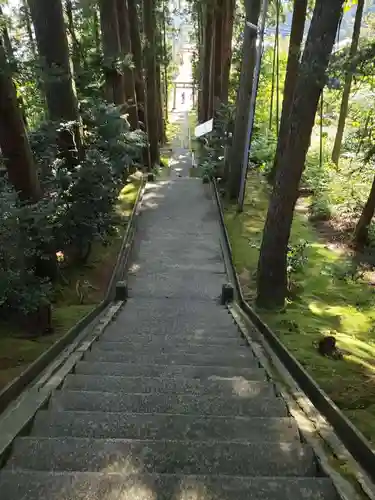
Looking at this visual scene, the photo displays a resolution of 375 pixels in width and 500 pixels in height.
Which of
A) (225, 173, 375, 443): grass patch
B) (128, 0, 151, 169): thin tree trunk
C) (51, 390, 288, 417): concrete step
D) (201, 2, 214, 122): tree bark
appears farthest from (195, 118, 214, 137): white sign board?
(51, 390, 288, 417): concrete step

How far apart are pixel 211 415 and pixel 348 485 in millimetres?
1115

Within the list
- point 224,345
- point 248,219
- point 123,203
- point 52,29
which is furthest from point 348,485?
point 123,203

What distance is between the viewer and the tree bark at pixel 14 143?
5625mm

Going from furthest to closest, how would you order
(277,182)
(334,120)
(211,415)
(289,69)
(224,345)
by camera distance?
(334,120)
(289,69)
(277,182)
(224,345)
(211,415)

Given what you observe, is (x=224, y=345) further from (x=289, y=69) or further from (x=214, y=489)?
(x=289, y=69)

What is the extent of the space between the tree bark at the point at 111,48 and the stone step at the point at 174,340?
10.7 meters

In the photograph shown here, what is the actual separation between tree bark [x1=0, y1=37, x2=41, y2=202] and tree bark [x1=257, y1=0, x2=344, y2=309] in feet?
12.4

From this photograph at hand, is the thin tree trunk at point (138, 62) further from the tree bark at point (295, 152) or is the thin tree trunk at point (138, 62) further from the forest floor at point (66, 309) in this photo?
the tree bark at point (295, 152)

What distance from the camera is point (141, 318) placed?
310 inches

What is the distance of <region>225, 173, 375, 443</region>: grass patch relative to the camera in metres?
4.88

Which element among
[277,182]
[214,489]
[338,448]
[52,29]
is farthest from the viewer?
[52,29]

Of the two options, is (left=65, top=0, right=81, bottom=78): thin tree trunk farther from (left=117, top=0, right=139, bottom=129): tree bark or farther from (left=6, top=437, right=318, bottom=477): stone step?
(left=6, top=437, right=318, bottom=477): stone step

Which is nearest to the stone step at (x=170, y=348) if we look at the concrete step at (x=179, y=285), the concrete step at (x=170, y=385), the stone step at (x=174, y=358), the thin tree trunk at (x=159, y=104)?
the stone step at (x=174, y=358)

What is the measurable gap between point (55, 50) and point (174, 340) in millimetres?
6840
